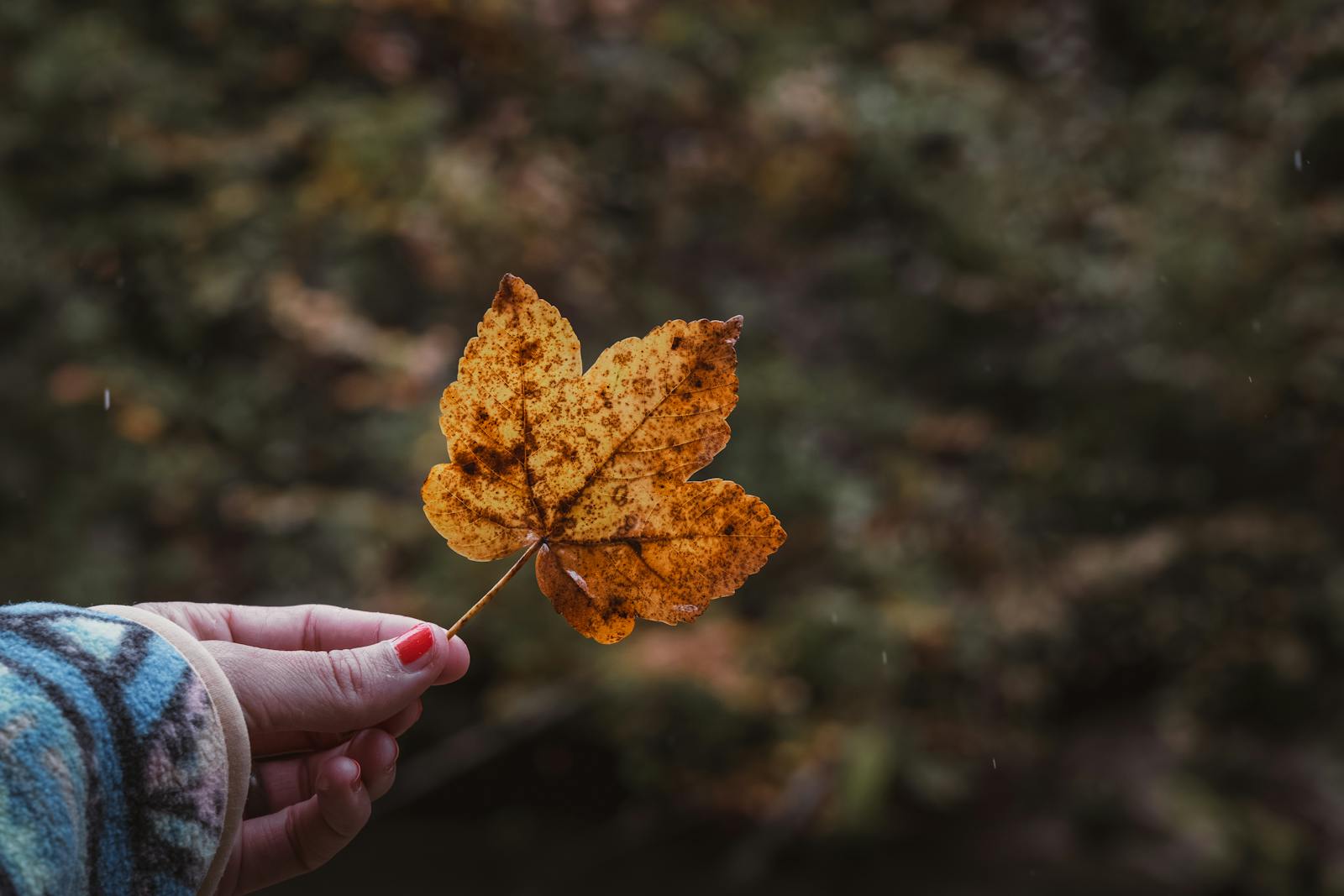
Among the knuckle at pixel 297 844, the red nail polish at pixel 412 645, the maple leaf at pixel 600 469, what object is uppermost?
the maple leaf at pixel 600 469

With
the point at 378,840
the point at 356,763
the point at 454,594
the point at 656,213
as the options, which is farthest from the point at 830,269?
the point at 356,763

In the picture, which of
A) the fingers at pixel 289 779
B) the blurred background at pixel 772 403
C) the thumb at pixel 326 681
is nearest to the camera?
the thumb at pixel 326 681

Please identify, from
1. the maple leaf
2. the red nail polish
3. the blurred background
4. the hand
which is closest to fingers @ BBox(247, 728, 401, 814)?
the hand

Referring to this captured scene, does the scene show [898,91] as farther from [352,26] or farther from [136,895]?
[136,895]

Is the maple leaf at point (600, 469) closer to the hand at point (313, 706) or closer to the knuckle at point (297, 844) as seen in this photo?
the hand at point (313, 706)

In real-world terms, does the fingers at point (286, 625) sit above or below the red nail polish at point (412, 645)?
below

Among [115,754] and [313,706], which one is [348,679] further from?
[115,754]

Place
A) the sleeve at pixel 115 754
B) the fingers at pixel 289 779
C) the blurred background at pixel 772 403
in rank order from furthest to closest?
the blurred background at pixel 772 403
the fingers at pixel 289 779
the sleeve at pixel 115 754

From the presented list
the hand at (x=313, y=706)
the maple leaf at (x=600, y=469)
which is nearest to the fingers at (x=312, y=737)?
the hand at (x=313, y=706)

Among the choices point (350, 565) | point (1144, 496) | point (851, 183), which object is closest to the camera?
point (350, 565)
